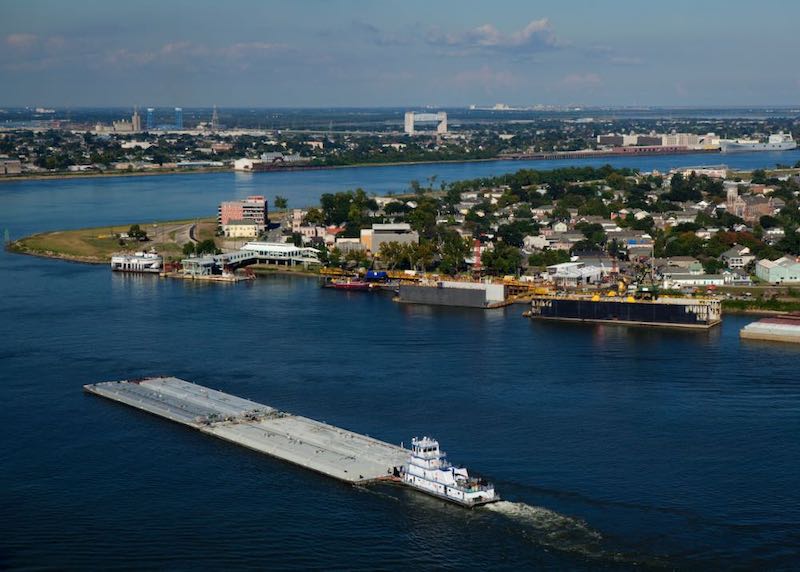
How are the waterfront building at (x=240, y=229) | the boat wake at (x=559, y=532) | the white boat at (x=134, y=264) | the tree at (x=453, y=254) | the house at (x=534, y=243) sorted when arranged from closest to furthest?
the boat wake at (x=559, y=532) → the tree at (x=453, y=254) → the white boat at (x=134, y=264) → the house at (x=534, y=243) → the waterfront building at (x=240, y=229)

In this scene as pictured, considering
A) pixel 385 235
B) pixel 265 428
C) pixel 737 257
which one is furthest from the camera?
pixel 385 235

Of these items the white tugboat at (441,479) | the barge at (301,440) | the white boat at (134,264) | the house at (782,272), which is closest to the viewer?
the white tugboat at (441,479)

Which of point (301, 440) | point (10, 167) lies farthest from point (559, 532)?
point (10, 167)

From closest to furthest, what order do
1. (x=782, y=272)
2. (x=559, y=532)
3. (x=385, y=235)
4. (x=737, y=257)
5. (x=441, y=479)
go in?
1. (x=559, y=532)
2. (x=441, y=479)
3. (x=782, y=272)
4. (x=737, y=257)
5. (x=385, y=235)

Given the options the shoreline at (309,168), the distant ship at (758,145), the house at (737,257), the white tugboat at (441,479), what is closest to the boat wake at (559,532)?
the white tugboat at (441,479)

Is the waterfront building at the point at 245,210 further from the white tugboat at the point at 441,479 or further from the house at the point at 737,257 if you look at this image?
the white tugboat at the point at 441,479

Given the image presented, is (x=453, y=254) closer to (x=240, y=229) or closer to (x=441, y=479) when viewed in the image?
(x=240, y=229)
